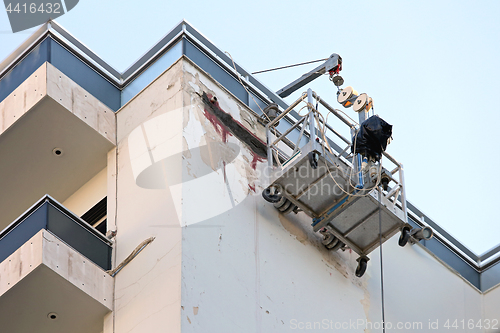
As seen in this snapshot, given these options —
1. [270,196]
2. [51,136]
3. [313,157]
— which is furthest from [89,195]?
[313,157]

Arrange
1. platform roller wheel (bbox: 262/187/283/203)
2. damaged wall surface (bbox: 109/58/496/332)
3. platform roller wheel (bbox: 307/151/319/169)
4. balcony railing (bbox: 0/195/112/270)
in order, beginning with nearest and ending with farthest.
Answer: damaged wall surface (bbox: 109/58/496/332)
balcony railing (bbox: 0/195/112/270)
platform roller wheel (bbox: 307/151/319/169)
platform roller wheel (bbox: 262/187/283/203)

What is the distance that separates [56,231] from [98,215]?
207 centimetres

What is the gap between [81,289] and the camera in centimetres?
1109

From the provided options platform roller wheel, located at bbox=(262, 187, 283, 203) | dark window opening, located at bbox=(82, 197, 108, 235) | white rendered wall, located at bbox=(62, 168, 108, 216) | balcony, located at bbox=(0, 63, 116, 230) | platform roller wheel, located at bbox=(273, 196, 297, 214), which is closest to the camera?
balcony, located at bbox=(0, 63, 116, 230)

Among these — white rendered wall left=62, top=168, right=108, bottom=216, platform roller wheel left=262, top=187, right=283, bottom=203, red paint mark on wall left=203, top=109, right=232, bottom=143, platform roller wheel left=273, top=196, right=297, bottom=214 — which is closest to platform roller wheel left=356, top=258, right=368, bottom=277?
platform roller wheel left=273, top=196, right=297, bottom=214

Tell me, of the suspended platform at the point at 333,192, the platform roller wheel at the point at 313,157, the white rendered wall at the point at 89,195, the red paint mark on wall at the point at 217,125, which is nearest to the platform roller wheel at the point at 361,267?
the suspended platform at the point at 333,192

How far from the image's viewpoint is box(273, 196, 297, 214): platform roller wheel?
13188 mm

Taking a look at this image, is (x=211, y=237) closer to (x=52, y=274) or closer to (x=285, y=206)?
(x=285, y=206)

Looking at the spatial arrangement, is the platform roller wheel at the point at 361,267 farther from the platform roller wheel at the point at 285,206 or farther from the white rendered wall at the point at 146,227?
the white rendered wall at the point at 146,227

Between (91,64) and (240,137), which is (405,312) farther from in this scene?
(91,64)

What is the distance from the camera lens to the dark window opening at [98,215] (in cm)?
1329

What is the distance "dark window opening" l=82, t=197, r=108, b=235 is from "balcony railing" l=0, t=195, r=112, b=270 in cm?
134

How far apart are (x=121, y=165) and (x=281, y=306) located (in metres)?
3.46

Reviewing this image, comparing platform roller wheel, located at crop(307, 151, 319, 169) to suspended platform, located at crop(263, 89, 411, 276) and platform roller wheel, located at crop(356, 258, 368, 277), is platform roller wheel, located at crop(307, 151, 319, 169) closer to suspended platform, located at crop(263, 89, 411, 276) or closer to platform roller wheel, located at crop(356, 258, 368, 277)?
suspended platform, located at crop(263, 89, 411, 276)
